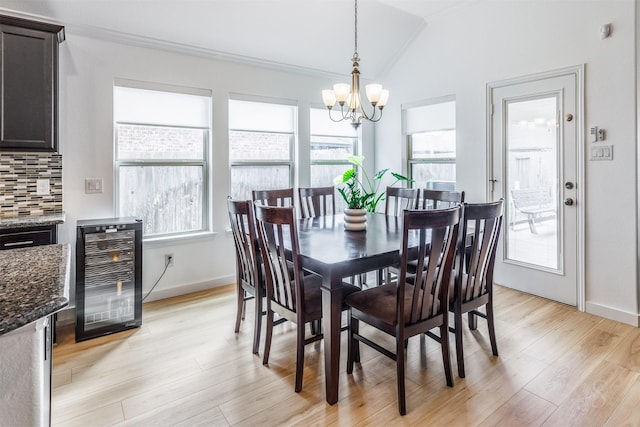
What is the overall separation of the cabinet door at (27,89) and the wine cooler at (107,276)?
2.36ft

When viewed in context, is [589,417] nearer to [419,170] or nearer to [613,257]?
[613,257]

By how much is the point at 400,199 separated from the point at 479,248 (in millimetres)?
1541

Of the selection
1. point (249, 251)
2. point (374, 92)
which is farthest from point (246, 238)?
point (374, 92)

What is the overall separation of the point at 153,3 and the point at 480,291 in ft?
11.3

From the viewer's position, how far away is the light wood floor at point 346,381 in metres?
1.92

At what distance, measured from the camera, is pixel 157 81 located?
11.6ft

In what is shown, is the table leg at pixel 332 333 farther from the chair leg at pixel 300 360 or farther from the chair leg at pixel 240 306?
the chair leg at pixel 240 306

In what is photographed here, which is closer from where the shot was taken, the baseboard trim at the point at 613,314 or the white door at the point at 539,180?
the baseboard trim at the point at 613,314

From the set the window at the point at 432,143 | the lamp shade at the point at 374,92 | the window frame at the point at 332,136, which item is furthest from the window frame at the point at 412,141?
the lamp shade at the point at 374,92

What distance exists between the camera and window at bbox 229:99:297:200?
4.10 meters

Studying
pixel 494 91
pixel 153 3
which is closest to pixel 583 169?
pixel 494 91

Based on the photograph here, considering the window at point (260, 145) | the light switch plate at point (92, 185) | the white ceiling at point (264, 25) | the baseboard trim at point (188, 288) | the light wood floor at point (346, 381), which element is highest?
the white ceiling at point (264, 25)

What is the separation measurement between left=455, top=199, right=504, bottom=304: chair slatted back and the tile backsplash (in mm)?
3182

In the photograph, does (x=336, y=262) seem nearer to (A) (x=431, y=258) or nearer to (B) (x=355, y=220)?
(A) (x=431, y=258)
